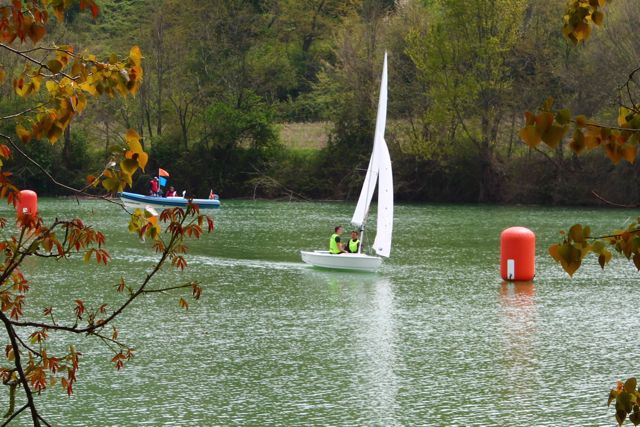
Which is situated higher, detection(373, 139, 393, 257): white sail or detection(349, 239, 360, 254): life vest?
detection(373, 139, 393, 257): white sail

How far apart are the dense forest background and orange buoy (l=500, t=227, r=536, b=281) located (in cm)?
2413

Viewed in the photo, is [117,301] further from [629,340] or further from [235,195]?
[235,195]

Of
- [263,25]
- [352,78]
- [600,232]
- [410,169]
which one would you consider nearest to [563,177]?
[410,169]

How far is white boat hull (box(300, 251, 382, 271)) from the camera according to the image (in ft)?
84.5

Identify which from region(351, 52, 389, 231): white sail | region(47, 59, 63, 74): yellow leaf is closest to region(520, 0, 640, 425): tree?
region(47, 59, 63, 74): yellow leaf

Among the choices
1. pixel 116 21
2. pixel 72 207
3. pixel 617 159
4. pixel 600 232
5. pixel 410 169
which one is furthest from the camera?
pixel 116 21

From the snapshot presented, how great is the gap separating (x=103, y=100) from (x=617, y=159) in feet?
177

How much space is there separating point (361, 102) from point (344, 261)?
98.0 feet

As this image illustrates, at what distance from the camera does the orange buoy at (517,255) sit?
920 inches

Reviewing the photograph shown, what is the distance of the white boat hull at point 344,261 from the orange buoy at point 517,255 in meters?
2.87

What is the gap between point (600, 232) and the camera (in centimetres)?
3522

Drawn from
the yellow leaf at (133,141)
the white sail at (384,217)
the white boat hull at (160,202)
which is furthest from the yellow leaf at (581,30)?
the white boat hull at (160,202)

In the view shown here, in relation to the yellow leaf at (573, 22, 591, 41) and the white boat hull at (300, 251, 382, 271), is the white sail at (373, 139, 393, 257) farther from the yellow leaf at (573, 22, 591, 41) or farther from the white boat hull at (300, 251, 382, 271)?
the yellow leaf at (573, 22, 591, 41)

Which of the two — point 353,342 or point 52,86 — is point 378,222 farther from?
point 52,86
